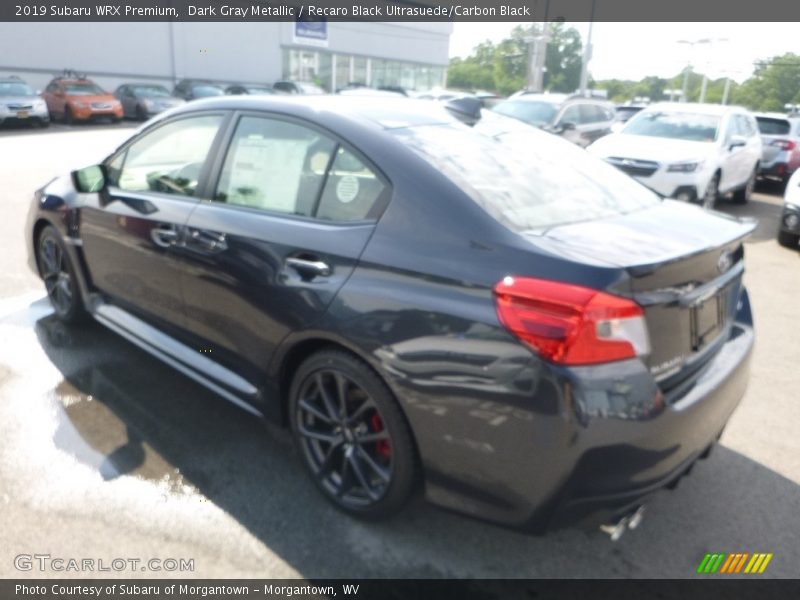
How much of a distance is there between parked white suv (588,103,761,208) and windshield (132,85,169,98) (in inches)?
838

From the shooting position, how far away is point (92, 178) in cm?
392

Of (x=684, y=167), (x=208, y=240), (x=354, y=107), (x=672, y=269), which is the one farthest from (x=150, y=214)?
(x=684, y=167)

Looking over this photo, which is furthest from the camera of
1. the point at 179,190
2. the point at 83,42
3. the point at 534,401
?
the point at 83,42

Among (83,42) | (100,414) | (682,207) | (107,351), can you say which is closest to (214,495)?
(100,414)

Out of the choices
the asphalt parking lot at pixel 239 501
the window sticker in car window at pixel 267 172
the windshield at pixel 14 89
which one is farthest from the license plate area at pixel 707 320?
the windshield at pixel 14 89

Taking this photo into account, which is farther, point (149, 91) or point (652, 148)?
point (149, 91)

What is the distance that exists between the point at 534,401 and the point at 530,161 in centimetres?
131

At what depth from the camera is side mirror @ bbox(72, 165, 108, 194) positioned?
12.8ft

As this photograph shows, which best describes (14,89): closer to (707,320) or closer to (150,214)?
(150,214)

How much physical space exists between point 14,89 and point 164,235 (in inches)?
828

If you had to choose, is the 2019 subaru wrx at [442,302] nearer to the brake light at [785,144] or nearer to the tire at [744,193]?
the tire at [744,193]

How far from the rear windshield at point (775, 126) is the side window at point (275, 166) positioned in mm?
13547

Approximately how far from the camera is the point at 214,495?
286cm

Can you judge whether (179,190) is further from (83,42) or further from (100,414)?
(83,42)
